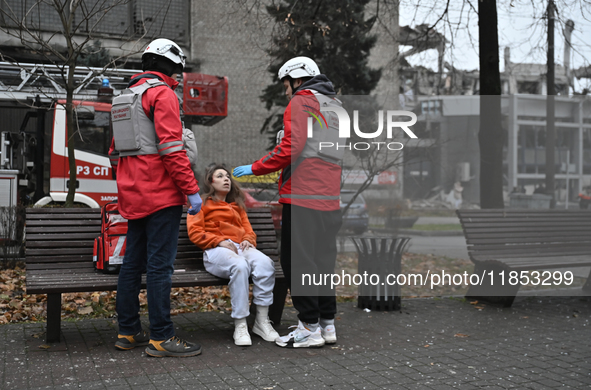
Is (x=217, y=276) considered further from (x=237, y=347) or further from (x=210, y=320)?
(x=210, y=320)

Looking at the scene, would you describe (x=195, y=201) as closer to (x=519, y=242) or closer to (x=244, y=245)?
(x=244, y=245)

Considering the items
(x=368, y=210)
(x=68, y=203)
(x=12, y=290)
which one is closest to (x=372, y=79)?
(x=368, y=210)

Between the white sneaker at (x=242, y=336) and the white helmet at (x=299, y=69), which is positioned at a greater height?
the white helmet at (x=299, y=69)

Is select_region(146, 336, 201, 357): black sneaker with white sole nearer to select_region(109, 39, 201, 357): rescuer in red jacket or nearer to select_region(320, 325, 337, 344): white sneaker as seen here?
select_region(109, 39, 201, 357): rescuer in red jacket

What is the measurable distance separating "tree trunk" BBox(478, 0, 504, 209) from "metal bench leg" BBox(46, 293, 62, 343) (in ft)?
17.1

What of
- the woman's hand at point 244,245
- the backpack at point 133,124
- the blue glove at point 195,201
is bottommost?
the woman's hand at point 244,245

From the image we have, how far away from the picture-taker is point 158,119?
4.06 m

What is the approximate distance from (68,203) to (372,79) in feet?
39.9

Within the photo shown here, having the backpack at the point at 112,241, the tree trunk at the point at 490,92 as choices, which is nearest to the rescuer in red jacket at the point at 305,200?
the backpack at the point at 112,241

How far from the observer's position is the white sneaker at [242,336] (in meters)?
4.61

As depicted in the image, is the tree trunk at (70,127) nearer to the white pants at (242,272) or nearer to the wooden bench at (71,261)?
the wooden bench at (71,261)

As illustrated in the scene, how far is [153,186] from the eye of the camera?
414 centimetres

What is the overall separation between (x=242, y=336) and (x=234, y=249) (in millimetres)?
682

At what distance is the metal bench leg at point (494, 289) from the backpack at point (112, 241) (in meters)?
3.59
